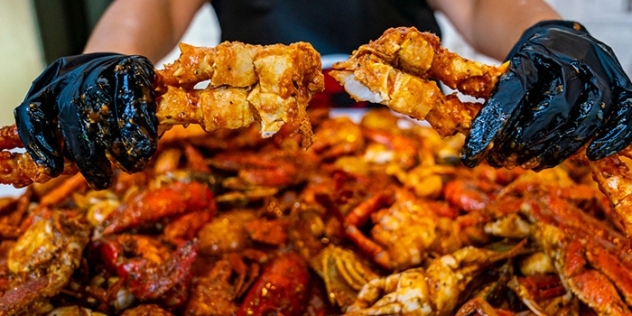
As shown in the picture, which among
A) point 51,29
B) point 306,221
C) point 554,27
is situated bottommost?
point 51,29

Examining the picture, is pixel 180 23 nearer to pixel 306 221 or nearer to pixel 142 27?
pixel 142 27

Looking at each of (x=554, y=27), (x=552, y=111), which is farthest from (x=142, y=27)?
(x=552, y=111)

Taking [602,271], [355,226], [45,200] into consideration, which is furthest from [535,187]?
[45,200]

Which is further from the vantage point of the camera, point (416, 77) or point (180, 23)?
point (180, 23)

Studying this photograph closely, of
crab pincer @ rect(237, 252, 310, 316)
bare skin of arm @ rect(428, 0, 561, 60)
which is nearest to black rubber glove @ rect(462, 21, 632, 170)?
crab pincer @ rect(237, 252, 310, 316)

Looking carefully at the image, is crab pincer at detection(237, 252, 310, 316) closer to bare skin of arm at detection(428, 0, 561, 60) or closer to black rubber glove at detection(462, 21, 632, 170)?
black rubber glove at detection(462, 21, 632, 170)

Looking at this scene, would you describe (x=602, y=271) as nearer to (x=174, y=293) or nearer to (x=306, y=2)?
(x=174, y=293)
